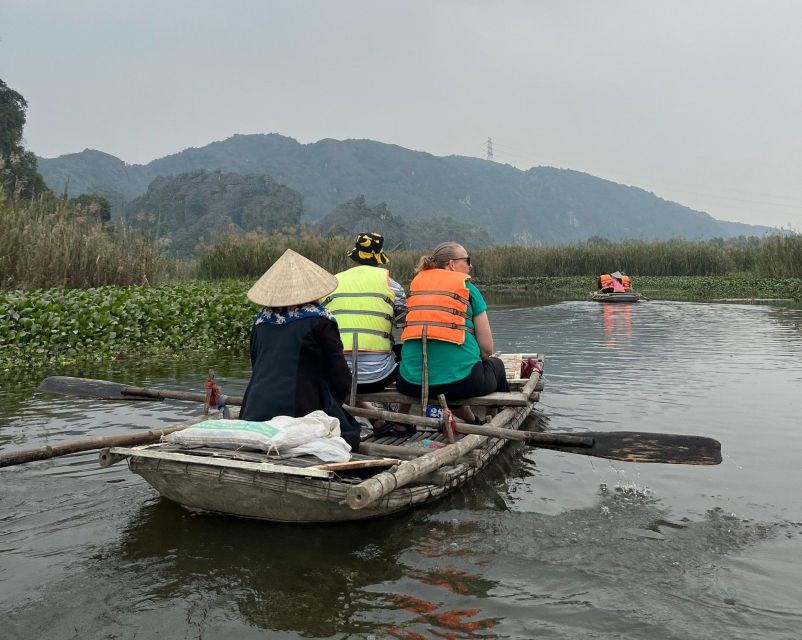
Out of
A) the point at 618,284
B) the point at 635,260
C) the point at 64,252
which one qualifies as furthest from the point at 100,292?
the point at 635,260

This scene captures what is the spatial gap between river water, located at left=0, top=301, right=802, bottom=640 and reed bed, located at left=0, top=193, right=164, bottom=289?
5480 millimetres

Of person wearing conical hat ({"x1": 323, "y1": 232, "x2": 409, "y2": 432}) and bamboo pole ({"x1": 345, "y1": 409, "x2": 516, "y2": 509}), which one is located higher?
person wearing conical hat ({"x1": 323, "y1": 232, "x2": 409, "y2": 432})

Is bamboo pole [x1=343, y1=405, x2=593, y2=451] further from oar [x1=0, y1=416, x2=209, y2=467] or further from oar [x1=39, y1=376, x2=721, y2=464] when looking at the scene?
oar [x1=0, y1=416, x2=209, y2=467]

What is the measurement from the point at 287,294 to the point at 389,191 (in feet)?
600

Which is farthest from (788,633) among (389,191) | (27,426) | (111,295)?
(389,191)

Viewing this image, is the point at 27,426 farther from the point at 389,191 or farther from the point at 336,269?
the point at 389,191

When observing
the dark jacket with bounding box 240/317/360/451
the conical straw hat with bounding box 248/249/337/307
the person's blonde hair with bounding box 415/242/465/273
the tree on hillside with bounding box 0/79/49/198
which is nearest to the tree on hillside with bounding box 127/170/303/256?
the tree on hillside with bounding box 0/79/49/198

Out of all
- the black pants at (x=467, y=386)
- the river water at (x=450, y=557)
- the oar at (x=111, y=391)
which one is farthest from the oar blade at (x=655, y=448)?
the oar at (x=111, y=391)

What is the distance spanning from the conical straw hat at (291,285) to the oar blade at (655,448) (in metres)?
1.80

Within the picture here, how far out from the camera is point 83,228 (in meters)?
12.8

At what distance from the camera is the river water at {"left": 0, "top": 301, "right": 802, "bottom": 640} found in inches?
124

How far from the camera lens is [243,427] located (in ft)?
12.8

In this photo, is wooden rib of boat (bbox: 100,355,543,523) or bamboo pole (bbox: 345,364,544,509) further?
wooden rib of boat (bbox: 100,355,543,523)

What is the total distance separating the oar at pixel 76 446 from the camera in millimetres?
3766
